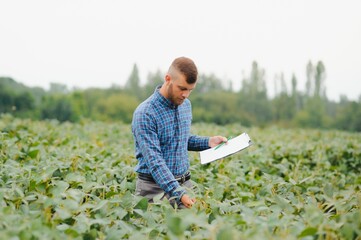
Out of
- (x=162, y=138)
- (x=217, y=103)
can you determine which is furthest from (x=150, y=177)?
(x=217, y=103)

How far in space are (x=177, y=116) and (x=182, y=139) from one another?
20cm

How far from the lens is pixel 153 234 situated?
2.11m

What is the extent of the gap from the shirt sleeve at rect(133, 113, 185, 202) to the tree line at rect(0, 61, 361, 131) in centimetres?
3541

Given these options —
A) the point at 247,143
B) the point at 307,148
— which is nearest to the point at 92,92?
the point at 307,148

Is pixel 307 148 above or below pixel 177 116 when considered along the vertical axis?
below

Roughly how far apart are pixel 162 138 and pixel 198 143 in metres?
0.56

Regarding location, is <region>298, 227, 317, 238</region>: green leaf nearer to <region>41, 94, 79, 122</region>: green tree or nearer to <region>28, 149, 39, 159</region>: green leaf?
<region>28, 149, 39, 159</region>: green leaf

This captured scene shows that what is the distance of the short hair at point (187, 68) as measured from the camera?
2.86 metres

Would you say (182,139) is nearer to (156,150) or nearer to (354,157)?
(156,150)

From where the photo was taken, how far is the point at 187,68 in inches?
113

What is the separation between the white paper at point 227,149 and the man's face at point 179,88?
0.55 m

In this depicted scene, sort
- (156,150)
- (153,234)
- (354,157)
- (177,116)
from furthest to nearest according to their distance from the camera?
(354,157) < (177,116) < (156,150) < (153,234)

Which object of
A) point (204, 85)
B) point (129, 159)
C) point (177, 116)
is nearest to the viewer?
point (177, 116)

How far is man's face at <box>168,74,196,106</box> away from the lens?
291cm
